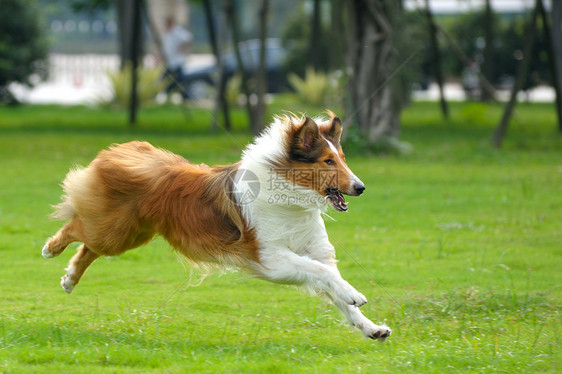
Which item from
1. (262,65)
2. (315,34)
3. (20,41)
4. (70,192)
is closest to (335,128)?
(70,192)

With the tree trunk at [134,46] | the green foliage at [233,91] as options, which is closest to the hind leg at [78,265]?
the tree trunk at [134,46]

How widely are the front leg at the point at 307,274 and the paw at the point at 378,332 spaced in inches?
8.1

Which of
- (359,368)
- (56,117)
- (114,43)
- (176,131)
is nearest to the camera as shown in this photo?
(359,368)

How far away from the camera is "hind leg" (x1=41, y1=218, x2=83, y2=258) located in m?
7.27

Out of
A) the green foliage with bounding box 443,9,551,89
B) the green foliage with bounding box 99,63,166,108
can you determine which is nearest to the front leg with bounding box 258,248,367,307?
the green foliage with bounding box 99,63,166,108

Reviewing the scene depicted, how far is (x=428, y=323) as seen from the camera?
6738 mm

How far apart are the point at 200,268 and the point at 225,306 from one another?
672 millimetres

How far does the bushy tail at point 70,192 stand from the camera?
7.20 metres

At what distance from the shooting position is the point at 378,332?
20.0ft

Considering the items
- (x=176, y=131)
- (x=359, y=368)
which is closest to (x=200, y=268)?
(x=359, y=368)

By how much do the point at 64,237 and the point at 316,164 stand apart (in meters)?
2.58

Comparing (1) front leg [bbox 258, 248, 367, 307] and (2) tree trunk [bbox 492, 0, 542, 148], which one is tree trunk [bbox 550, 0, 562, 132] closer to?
(2) tree trunk [bbox 492, 0, 542, 148]

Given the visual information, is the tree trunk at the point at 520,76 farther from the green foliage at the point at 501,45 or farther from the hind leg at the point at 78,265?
the green foliage at the point at 501,45

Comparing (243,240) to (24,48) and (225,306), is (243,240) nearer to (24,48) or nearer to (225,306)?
(225,306)
